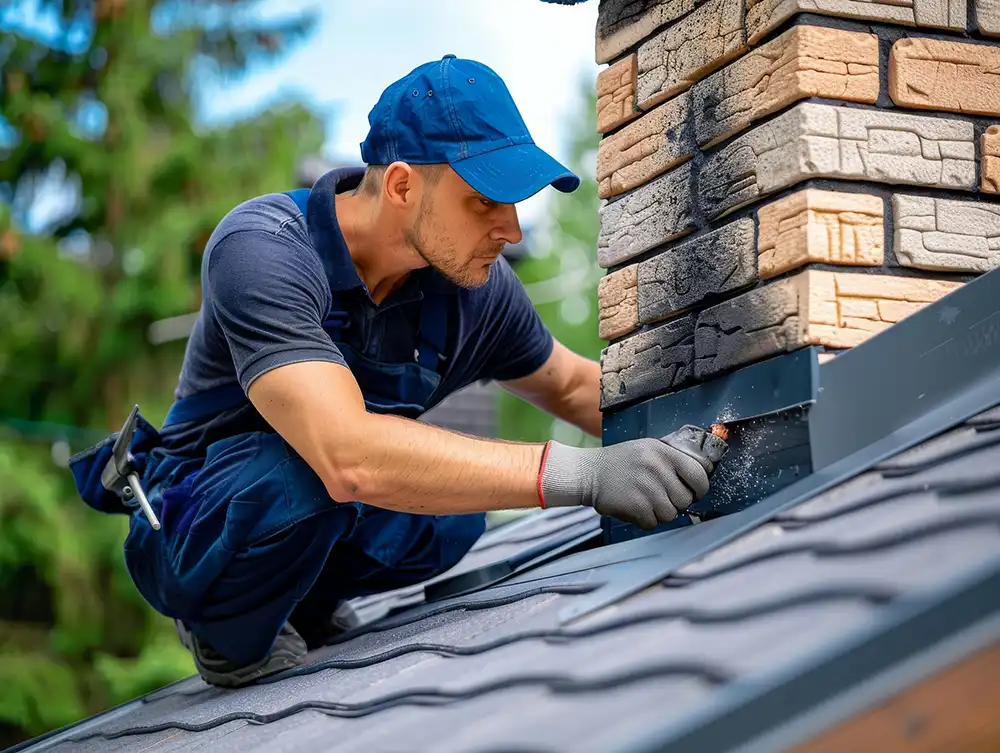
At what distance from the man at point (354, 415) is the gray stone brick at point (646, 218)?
0.53ft

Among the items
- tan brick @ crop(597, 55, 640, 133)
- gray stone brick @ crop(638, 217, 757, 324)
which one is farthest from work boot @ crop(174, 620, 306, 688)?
tan brick @ crop(597, 55, 640, 133)

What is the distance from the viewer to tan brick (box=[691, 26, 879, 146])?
213 centimetres

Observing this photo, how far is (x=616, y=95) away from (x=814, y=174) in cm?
68

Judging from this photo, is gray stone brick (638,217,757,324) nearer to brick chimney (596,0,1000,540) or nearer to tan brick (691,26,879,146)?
brick chimney (596,0,1000,540)

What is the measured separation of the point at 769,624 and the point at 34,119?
936cm

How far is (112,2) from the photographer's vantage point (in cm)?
976

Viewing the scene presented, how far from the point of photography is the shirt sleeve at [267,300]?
2455mm

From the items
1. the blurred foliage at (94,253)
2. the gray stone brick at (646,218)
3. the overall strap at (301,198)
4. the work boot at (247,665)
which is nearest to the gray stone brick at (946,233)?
the gray stone brick at (646,218)

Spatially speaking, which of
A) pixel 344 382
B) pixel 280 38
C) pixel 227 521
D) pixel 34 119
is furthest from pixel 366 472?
pixel 280 38

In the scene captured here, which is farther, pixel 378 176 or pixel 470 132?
pixel 378 176

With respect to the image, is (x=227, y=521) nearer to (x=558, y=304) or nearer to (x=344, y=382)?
(x=344, y=382)

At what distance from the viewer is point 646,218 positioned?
2520mm

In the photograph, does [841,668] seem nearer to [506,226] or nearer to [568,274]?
[506,226]

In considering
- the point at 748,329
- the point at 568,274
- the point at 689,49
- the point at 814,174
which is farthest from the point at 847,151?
the point at 568,274
